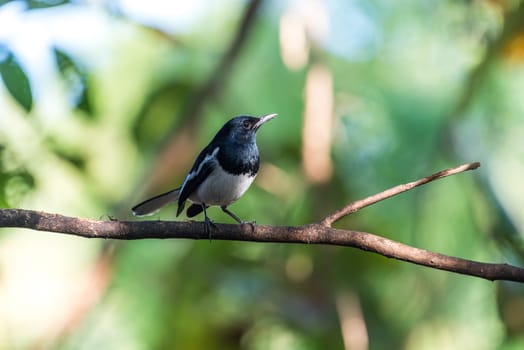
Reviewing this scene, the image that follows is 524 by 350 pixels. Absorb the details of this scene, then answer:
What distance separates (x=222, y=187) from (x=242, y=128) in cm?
51

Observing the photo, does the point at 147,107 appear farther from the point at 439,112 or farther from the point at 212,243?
the point at 439,112

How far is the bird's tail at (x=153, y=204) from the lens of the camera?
4.47 meters

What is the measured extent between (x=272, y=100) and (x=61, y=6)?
3873 mm

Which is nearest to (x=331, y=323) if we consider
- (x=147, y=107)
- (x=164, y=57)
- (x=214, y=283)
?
(x=214, y=283)

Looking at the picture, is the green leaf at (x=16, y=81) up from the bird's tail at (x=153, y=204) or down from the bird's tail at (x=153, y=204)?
up

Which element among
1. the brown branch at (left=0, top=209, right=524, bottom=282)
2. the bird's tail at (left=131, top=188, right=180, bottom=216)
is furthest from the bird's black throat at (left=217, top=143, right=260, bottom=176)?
the brown branch at (left=0, top=209, right=524, bottom=282)

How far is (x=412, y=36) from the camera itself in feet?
24.8

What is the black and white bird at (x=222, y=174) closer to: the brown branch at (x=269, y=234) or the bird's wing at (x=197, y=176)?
the bird's wing at (x=197, y=176)

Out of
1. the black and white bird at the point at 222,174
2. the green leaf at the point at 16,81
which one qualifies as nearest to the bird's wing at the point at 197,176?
the black and white bird at the point at 222,174

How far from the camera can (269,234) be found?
3037mm

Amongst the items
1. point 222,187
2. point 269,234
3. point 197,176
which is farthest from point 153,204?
point 269,234

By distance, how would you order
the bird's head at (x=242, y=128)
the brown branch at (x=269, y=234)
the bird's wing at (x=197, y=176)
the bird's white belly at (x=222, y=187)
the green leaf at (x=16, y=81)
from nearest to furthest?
1. the green leaf at (x=16, y=81)
2. the brown branch at (x=269, y=234)
3. the bird's white belly at (x=222, y=187)
4. the bird's wing at (x=197, y=176)
5. the bird's head at (x=242, y=128)

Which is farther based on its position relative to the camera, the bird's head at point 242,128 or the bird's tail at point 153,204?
the bird's head at point 242,128

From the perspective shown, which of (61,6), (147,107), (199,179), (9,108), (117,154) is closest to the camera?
(61,6)
